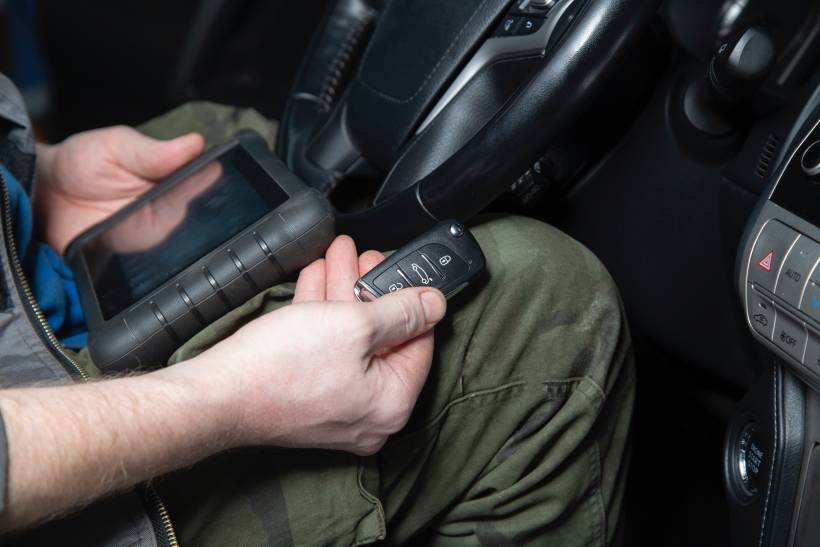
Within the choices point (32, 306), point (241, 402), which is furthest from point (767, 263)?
point (32, 306)

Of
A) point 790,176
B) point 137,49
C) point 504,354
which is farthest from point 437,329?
point 137,49

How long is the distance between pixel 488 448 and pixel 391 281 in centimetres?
16

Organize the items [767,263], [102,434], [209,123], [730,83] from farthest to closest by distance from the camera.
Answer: [209,123]
[730,83]
[767,263]
[102,434]

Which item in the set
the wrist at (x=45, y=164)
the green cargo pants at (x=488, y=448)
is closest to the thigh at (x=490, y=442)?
the green cargo pants at (x=488, y=448)

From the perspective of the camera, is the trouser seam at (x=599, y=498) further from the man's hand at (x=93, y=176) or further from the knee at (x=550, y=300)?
the man's hand at (x=93, y=176)

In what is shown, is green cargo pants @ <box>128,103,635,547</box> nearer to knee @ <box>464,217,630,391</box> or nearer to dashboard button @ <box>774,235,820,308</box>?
knee @ <box>464,217,630,391</box>

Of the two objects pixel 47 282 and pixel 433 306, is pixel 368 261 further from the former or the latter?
pixel 47 282

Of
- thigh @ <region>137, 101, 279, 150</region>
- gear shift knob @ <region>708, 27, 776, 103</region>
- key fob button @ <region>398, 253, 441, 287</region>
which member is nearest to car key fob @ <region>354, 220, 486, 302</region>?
key fob button @ <region>398, 253, 441, 287</region>

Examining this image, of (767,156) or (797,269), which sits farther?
(767,156)

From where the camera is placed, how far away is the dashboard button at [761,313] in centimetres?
62

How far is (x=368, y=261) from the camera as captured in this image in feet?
2.25

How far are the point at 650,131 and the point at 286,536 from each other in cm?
53

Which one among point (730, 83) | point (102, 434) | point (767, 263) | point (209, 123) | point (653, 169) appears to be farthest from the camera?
point (209, 123)

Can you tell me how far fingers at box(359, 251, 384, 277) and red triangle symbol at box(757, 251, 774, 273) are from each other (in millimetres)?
281
